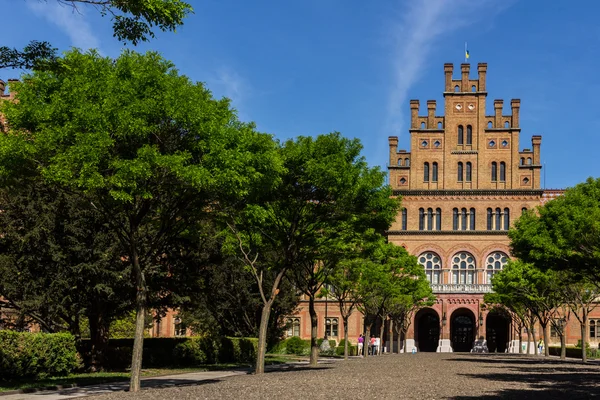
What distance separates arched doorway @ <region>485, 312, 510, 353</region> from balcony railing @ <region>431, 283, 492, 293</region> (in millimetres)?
8040

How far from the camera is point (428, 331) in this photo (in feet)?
272

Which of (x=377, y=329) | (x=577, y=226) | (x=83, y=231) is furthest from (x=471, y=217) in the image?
(x=83, y=231)

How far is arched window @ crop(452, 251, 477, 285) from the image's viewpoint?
Result: 75.8 m

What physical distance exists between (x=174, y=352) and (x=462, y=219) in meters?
45.4

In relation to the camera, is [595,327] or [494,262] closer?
[494,262]

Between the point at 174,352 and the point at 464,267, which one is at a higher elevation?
the point at 464,267

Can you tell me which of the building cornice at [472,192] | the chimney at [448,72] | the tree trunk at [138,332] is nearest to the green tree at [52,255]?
the tree trunk at [138,332]

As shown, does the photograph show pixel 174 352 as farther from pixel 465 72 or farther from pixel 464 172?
pixel 465 72

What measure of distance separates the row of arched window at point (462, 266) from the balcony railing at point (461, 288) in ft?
2.11

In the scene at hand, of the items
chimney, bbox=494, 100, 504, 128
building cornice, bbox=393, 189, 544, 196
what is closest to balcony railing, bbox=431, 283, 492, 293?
building cornice, bbox=393, 189, 544, 196

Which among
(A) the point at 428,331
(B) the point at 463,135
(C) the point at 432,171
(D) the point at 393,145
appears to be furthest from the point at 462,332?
(D) the point at 393,145

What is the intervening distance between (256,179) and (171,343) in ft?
62.0

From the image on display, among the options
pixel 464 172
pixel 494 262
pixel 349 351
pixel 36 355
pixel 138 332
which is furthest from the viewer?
pixel 494 262

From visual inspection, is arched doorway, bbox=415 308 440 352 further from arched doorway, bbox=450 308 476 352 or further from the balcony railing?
the balcony railing
